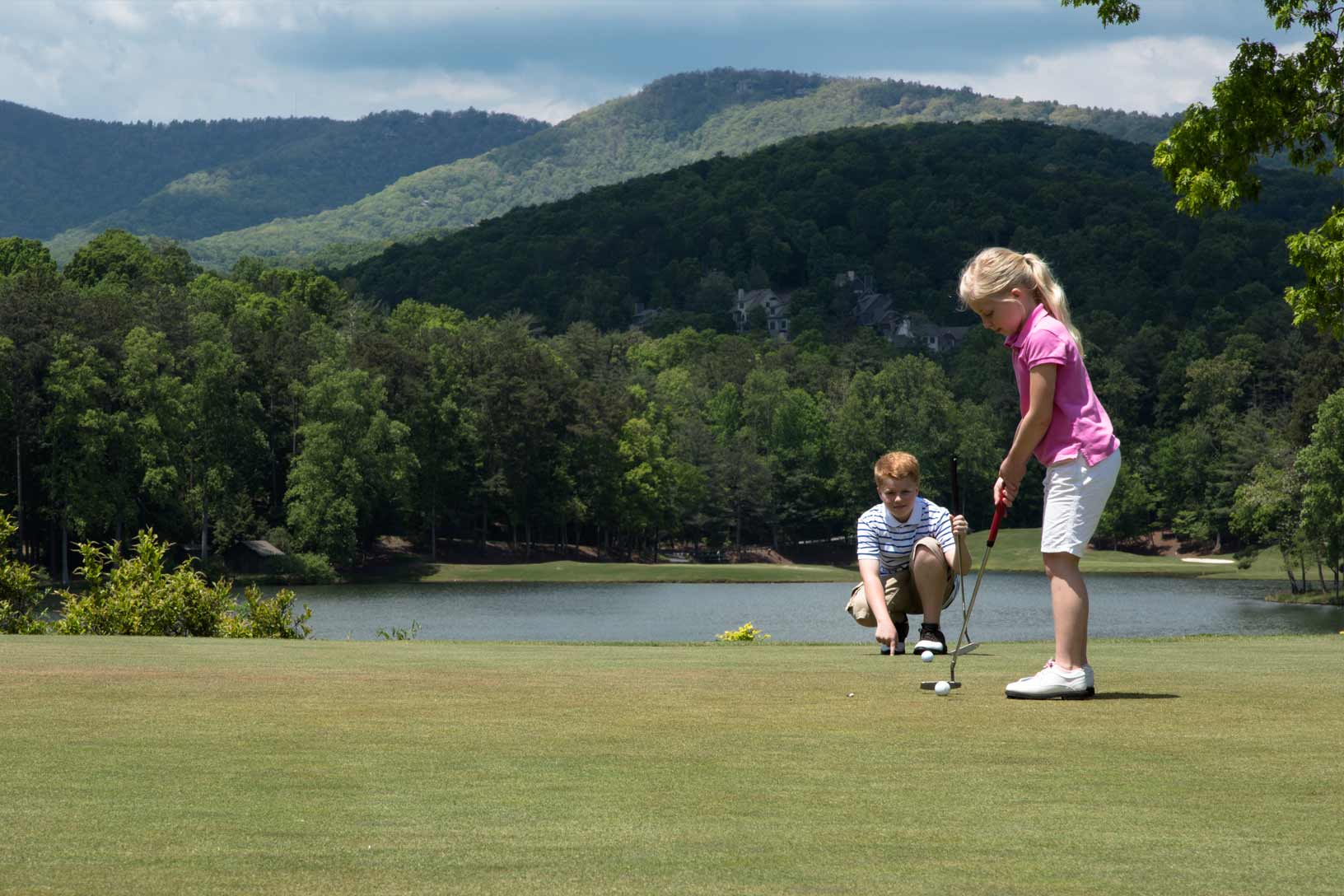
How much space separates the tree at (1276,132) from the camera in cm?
2027

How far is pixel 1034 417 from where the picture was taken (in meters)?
7.96

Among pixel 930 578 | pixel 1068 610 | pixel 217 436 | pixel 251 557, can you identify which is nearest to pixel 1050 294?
pixel 1068 610

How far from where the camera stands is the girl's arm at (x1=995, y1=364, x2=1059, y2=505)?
7.96 m

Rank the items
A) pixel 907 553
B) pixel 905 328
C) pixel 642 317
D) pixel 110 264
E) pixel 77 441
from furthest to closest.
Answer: pixel 642 317, pixel 905 328, pixel 110 264, pixel 77 441, pixel 907 553

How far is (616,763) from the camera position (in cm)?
632

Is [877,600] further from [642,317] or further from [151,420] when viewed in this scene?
[642,317]

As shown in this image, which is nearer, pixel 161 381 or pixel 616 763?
pixel 616 763

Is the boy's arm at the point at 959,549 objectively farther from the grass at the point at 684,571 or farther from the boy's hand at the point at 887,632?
the grass at the point at 684,571

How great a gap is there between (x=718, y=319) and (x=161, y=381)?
121 meters

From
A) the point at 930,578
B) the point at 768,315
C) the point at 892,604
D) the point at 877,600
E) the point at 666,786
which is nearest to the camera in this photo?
the point at 666,786

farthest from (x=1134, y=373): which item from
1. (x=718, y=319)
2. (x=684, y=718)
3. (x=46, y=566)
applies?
(x=684, y=718)

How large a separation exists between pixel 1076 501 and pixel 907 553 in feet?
7.10

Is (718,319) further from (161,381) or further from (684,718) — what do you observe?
(684,718)

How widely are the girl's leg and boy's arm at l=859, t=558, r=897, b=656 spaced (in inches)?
57.4
